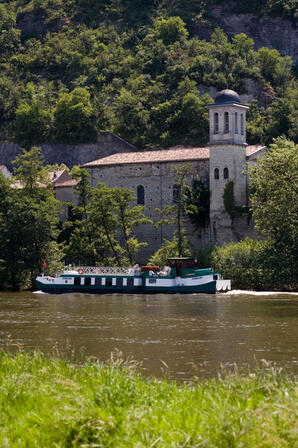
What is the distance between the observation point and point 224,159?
8112cm

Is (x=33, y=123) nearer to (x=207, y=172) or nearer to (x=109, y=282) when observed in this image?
(x=207, y=172)

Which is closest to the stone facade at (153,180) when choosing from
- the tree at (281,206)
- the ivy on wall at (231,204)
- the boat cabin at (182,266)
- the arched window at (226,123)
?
the arched window at (226,123)

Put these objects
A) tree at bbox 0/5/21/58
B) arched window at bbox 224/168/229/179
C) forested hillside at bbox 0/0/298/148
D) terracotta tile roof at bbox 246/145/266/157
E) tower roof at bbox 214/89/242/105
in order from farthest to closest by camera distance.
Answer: tree at bbox 0/5/21/58 < forested hillside at bbox 0/0/298/148 < terracotta tile roof at bbox 246/145/266/157 < tower roof at bbox 214/89/242/105 < arched window at bbox 224/168/229/179

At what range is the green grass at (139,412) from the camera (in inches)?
505

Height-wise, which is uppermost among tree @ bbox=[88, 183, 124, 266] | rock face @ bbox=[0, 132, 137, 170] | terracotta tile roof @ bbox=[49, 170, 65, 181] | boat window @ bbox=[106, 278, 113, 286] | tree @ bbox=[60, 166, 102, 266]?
rock face @ bbox=[0, 132, 137, 170]

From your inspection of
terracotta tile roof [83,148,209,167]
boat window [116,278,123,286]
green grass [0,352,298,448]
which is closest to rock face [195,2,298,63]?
terracotta tile roof [83,148,209,167]

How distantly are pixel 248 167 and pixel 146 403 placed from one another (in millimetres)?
63796

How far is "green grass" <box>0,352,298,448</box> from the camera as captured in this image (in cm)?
1283

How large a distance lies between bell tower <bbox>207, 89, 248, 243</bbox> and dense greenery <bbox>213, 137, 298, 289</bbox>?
34.3ft

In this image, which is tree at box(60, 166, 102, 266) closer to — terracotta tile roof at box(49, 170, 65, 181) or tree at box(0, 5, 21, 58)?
terracotta tile roof at box(49, 170, 65, 181)

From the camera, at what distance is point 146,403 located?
15.2m

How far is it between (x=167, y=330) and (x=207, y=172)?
4760 centimetres

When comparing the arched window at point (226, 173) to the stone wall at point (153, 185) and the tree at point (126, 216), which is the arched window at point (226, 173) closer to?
the stone wall at point (153, 185)

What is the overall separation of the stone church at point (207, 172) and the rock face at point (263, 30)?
52.4 metres
